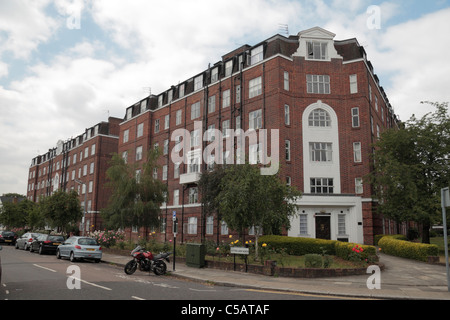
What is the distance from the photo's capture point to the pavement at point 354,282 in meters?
11.1

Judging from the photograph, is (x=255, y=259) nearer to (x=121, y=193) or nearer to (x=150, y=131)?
(x=121, y=193)

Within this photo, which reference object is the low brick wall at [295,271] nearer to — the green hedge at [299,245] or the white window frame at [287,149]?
the green hedge at [299,245]

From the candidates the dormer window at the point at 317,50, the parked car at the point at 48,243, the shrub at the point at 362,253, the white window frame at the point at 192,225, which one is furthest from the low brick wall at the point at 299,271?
the dormer window at the point at 317,50

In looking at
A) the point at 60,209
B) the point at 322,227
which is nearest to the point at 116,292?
the point at 322,227

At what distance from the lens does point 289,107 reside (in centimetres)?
3094

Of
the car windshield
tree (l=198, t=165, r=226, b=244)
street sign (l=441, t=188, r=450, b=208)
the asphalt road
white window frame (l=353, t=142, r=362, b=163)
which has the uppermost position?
white window frame (l=353, t=142, r=362, b=163)

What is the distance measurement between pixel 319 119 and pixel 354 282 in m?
19.8

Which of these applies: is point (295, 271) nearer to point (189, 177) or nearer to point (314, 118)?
point (314, 118)

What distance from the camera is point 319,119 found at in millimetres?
31266

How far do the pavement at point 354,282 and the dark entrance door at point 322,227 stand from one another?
425 inches

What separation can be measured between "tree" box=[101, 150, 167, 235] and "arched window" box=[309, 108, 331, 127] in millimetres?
13866

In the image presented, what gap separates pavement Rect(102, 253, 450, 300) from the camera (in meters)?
11.1

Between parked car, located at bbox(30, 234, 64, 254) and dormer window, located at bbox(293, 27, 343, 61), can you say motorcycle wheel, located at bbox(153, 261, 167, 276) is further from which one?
dormer window, located at bbox(293, 27, 343, 61)

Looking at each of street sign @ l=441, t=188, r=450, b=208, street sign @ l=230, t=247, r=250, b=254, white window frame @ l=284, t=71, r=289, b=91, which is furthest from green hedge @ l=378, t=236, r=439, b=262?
white window frame @ l=284, t=71, r=289, b=91
